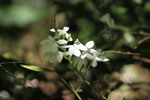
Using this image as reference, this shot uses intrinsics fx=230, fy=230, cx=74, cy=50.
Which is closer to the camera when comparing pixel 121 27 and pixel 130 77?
pixel 121 27

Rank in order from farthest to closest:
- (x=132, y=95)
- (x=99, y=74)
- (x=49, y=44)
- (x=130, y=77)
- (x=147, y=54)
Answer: (x=130, y=77), (x=132, y=95), (x=99, y=74), (x=147, y=54), (x=49, y=44)

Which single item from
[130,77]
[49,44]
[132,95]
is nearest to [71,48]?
[49,44]

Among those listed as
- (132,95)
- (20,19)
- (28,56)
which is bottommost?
(132,95)

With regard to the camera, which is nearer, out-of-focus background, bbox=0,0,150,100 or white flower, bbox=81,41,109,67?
white flower, bbox=81,41,109,67

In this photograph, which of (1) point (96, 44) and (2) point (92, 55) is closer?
(2) point (92, 55)

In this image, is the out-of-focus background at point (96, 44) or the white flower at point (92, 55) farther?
the out-of-focus background at point (96, 44)

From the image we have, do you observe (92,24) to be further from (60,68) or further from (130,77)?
(130,77)

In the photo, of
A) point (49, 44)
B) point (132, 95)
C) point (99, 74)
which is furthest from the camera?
point (132, 95)

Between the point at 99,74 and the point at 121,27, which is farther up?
the point at 121,27
